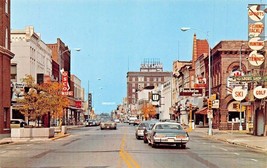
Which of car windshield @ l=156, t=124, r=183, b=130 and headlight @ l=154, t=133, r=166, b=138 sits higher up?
car windshield @ l=156, t=124, r=183, b=130

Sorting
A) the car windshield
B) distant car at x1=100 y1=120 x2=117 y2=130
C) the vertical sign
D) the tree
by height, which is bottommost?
distant car at x1=100 y1=120 x2=117 y2=130

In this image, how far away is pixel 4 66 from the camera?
4338cm

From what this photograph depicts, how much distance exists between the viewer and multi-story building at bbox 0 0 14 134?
42.5 meters

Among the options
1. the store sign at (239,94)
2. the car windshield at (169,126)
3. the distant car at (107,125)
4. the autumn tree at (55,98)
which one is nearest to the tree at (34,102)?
the autumn tree at (55,98)

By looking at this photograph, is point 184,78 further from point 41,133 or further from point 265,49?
point 41,133

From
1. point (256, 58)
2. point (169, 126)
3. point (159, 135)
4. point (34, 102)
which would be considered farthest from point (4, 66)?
point (256, 58)

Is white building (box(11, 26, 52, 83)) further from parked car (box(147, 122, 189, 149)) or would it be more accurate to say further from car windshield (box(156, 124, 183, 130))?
parked car (box(147, 122, 189, 149))

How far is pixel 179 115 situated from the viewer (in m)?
103

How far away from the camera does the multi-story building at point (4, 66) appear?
42.5 meters

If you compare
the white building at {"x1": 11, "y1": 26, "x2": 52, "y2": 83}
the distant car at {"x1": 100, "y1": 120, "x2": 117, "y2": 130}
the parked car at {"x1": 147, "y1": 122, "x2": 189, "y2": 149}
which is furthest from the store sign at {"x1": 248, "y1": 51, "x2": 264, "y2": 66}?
the white building at {"x1": 11, "y1": 26, "x2": 52, "y2": 83}

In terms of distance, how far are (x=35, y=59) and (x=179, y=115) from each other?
37742 mm

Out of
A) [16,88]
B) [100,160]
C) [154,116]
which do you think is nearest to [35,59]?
[16,88]

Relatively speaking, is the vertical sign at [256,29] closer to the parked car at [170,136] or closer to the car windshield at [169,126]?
the car windshield at [169,126]

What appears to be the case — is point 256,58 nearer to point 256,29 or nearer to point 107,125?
point 256,29
